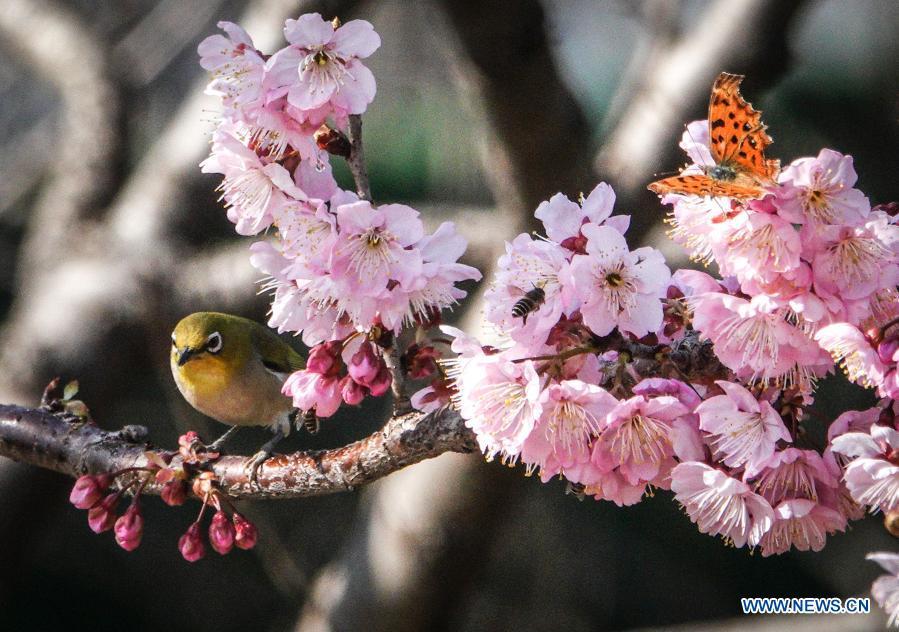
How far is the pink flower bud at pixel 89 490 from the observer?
1.58 metres

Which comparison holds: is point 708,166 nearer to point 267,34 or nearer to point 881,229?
point 881,229

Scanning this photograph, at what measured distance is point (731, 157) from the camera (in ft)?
3.88

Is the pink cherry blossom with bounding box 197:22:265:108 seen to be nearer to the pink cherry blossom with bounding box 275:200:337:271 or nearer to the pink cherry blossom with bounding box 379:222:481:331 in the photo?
the pink cherry blossom with bounding box 275:200:337:271

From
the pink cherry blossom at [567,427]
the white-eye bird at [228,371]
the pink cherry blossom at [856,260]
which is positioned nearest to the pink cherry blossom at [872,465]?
the pink cherry blossom at [856,260]

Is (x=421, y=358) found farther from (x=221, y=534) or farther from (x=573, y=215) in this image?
(x=221, y=534)

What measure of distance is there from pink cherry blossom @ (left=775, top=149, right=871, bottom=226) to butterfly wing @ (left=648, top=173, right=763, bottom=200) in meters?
0.04

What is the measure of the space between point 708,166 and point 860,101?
5113 mm

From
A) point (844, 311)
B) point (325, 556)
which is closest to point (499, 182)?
point (844, 311)

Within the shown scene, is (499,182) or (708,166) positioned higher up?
(708,166)

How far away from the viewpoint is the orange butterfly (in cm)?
112

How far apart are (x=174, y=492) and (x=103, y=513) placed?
12cm

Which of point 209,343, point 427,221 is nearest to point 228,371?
point 209,343

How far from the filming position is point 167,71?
6277 millimetres

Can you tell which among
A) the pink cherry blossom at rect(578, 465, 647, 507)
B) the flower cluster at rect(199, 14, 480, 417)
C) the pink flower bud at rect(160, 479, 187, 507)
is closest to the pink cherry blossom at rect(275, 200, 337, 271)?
the flower cluster at rect(199, 14, 480, 417)
